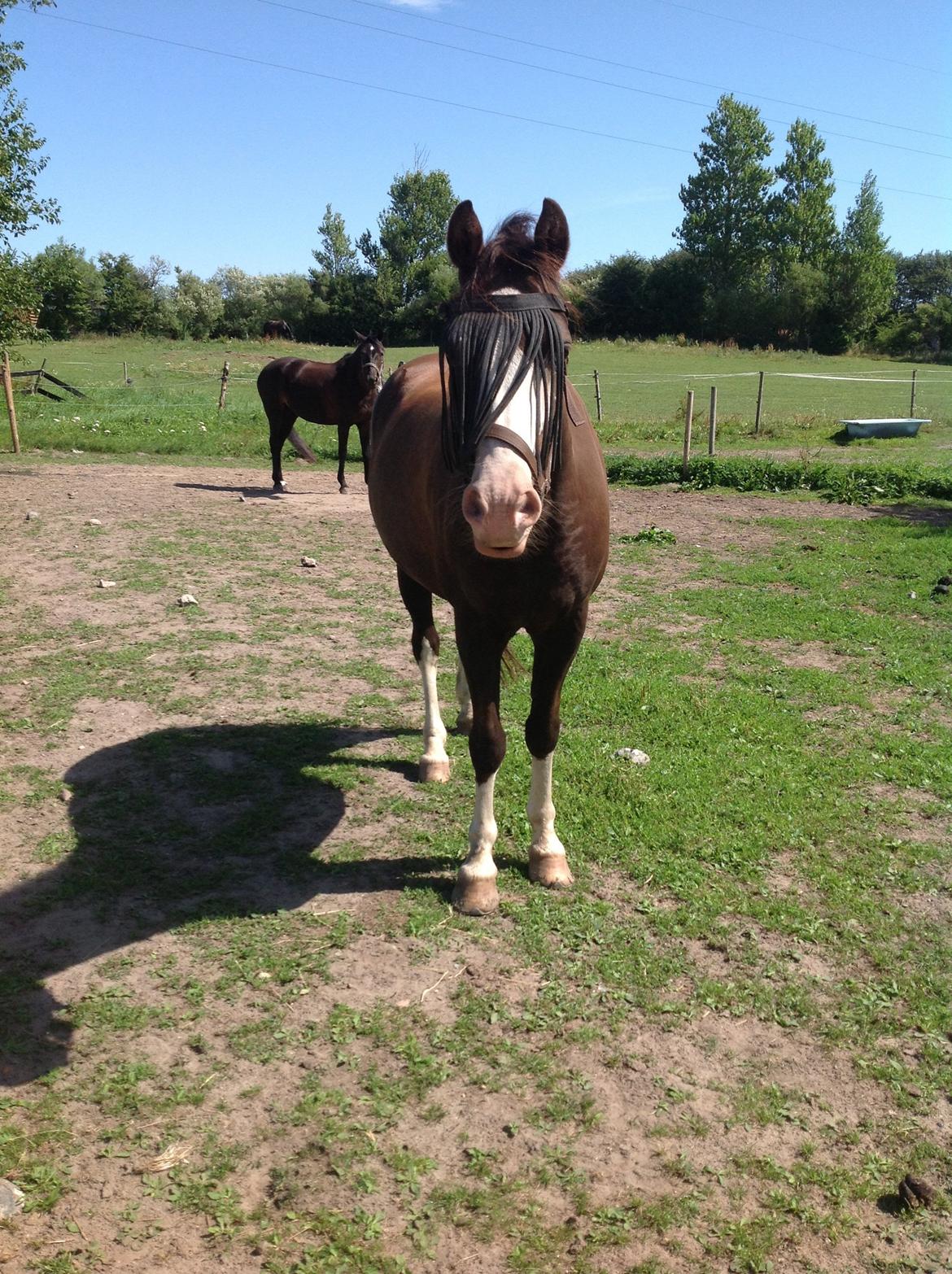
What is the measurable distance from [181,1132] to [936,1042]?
2286mm

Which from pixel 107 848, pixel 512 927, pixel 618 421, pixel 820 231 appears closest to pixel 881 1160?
pixel 512 927

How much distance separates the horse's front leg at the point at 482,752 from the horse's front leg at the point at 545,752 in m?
0.17

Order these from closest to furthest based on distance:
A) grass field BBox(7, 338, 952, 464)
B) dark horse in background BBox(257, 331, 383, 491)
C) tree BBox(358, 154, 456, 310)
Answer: dark horse in background BBox(257, 331, 383, 491) < grass field BBox(7, 338, 952, 464) < tree BBox(358, 154, 456, 310)

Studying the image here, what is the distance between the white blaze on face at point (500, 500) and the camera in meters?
2.56

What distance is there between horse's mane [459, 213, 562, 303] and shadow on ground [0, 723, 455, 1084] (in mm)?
2345

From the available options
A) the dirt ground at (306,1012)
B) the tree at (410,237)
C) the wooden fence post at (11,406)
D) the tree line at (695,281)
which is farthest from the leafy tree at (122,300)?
the dirt ground at (306,1012)

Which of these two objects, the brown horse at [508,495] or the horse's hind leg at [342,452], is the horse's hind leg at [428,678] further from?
the horse's hind leg at [342,452]

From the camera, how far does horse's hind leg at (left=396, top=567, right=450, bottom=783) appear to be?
479 centimetres

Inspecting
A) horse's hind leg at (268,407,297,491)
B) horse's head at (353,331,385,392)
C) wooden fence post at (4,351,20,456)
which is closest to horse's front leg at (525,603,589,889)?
horse's head at (353,331,385,392)

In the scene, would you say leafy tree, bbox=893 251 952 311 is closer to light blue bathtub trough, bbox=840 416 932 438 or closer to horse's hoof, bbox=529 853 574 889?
light blue bathtub trough, bbox=840 416 932 438

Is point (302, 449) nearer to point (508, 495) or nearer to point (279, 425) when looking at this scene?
point (279, 425)

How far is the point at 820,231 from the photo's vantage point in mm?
70062

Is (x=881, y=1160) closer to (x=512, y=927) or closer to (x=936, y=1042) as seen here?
(x=936, y=1042)

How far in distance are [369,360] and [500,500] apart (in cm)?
1141
